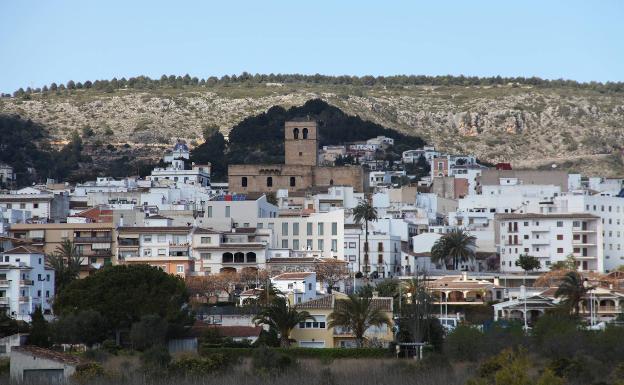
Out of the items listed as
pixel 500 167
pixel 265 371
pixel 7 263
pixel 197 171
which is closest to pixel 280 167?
pixel 197 171

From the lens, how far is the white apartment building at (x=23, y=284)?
84.1 metres

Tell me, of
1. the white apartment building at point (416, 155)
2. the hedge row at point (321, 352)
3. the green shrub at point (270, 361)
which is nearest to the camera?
the green shrub at point (270, 361)

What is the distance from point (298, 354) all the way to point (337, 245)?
34.1 metres

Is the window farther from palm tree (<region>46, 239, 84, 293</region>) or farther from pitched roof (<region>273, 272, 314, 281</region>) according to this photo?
pitched roof (<region>273, 272, 314, 281</region>)

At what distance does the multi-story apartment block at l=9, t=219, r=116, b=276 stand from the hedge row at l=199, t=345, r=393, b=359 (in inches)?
1198

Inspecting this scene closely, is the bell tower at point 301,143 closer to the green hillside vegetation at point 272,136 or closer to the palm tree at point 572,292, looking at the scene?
the green hillside vegetation at point 272,136

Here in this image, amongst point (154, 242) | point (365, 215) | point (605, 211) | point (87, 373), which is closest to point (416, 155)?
point (605, 211)

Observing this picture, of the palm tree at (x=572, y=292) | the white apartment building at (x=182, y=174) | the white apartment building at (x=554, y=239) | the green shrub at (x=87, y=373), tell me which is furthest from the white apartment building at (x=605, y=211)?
the green shrub at (x=87, y=373)

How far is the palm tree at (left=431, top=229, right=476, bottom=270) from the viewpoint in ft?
341

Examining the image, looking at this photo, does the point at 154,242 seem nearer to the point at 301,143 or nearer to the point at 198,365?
the point at 198,365

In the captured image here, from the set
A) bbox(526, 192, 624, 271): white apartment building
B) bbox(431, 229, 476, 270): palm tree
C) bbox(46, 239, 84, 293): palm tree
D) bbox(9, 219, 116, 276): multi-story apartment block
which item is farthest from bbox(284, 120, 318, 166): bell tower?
bbox(46, 239, 84, 293): palm tree

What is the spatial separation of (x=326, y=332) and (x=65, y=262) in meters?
24.8

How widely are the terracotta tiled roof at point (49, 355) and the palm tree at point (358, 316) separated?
43.5 ft

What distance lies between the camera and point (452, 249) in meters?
104
